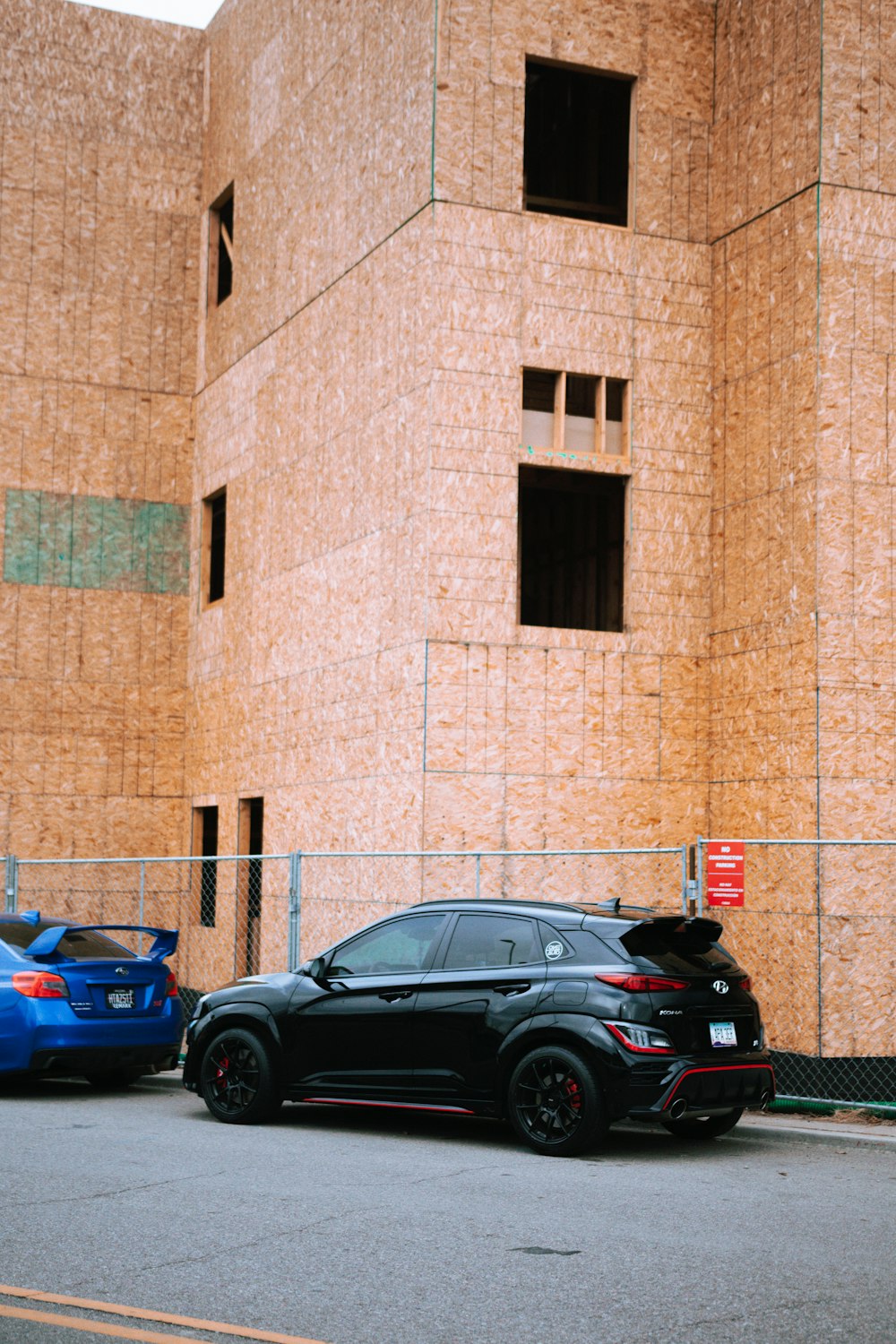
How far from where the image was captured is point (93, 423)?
23.9 m

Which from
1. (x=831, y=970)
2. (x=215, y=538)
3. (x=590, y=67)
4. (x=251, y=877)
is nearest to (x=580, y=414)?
(x=590, y=67)

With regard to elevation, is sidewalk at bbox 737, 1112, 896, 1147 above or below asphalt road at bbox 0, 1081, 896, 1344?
below

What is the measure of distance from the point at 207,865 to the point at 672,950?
44.4 ft

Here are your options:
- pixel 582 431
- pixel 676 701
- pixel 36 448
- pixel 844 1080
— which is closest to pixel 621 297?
pixel 582 431

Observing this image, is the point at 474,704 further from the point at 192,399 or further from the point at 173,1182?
the point at 192,399

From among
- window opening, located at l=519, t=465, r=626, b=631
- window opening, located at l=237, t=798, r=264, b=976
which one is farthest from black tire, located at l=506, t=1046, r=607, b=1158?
window opening, located at l=237, t=798, r=264, b=976

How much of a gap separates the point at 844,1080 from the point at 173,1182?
742 centimetres

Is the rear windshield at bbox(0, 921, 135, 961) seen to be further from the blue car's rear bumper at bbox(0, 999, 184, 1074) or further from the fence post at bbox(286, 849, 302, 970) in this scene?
the fence post at bbox(286, 849, 302, 970)

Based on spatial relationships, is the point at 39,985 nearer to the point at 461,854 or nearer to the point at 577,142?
the point at 461,854

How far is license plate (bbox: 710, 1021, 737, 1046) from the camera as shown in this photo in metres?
10.2

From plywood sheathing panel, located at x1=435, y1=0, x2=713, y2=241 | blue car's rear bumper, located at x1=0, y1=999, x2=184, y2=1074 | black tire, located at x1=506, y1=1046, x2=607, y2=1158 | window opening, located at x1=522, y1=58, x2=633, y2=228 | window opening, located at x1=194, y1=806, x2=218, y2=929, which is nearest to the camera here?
black tire, located at x1=506, y1=1046, x2=607, y2=1158

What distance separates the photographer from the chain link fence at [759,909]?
14.4 m

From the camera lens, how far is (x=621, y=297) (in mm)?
17516

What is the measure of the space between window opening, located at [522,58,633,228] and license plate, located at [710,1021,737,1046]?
10661 millimetres
